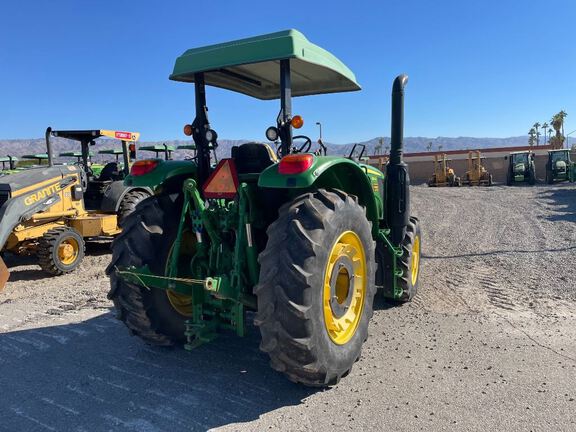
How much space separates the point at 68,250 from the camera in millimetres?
8117

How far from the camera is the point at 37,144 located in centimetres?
17688

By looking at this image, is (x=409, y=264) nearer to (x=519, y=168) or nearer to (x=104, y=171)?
(x=104, y=171)

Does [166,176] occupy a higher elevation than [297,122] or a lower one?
lower

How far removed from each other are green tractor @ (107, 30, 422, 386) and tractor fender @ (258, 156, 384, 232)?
0.04ft

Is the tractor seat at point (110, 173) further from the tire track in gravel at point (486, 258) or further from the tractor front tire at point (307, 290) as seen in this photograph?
the tractor front tire at point (307, 290)

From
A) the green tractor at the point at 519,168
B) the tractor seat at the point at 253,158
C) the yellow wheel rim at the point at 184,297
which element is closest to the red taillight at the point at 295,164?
the tractor seat at the point at 253,158

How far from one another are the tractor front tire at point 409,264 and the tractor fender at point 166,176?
2649mm

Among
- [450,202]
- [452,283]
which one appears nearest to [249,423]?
[452,283]

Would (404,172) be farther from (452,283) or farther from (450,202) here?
(450,202)

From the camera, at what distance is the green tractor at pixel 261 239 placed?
301cm

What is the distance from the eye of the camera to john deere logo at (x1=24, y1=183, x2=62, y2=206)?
8.00 meters

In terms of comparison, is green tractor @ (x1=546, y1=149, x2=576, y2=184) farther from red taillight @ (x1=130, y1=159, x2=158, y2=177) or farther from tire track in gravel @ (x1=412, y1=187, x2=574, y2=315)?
red taillight @ (x1=130, y1=159, x2=158, y2=177)

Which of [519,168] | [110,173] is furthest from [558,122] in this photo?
[110,173]

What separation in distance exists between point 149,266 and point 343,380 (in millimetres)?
1828
